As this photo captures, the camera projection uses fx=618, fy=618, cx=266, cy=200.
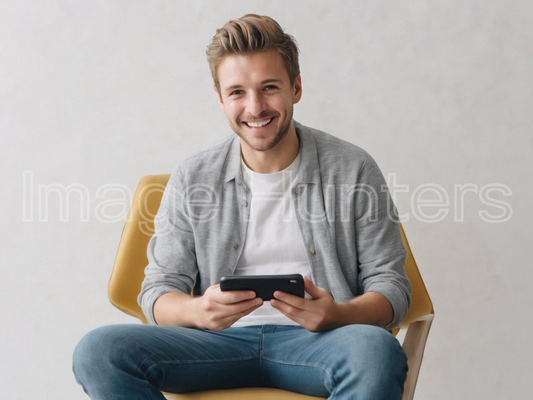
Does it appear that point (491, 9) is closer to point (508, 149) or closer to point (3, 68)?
point (508, 149)

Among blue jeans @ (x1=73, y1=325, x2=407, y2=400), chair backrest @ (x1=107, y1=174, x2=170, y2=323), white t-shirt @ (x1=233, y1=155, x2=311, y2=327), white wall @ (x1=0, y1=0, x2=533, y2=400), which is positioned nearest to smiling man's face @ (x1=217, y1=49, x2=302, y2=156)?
white t-shirt @ (x1=233, y1=155, x2=311, y2=327)

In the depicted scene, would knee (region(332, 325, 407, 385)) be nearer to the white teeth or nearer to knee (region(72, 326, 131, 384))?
knee (region(72, 326, 131, 384))

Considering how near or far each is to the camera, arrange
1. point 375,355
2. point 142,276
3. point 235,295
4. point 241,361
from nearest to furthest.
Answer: point 375,355 < point 235,295 < point 241,361 < point 142,276

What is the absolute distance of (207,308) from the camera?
153 centimetres

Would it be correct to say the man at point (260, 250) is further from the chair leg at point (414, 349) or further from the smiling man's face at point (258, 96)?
the chair leg at point (414, 349)

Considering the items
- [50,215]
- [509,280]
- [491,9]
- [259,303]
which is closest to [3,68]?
[50,215]

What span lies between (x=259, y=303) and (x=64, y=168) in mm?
1558

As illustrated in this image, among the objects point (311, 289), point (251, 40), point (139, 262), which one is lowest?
point (139, 262)

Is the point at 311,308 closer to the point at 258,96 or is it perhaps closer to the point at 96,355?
the point at 96,355

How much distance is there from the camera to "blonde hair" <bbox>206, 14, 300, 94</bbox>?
1713 mm

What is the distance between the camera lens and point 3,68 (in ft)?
8.83

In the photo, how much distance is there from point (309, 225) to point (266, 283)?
39cm

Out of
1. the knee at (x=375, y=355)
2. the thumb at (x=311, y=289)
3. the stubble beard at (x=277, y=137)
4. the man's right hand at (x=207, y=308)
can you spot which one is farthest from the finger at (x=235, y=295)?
the stubble beard at (x=277, y=137)

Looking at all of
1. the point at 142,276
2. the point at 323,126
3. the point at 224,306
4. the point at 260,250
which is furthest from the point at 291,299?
the point at 323,126
